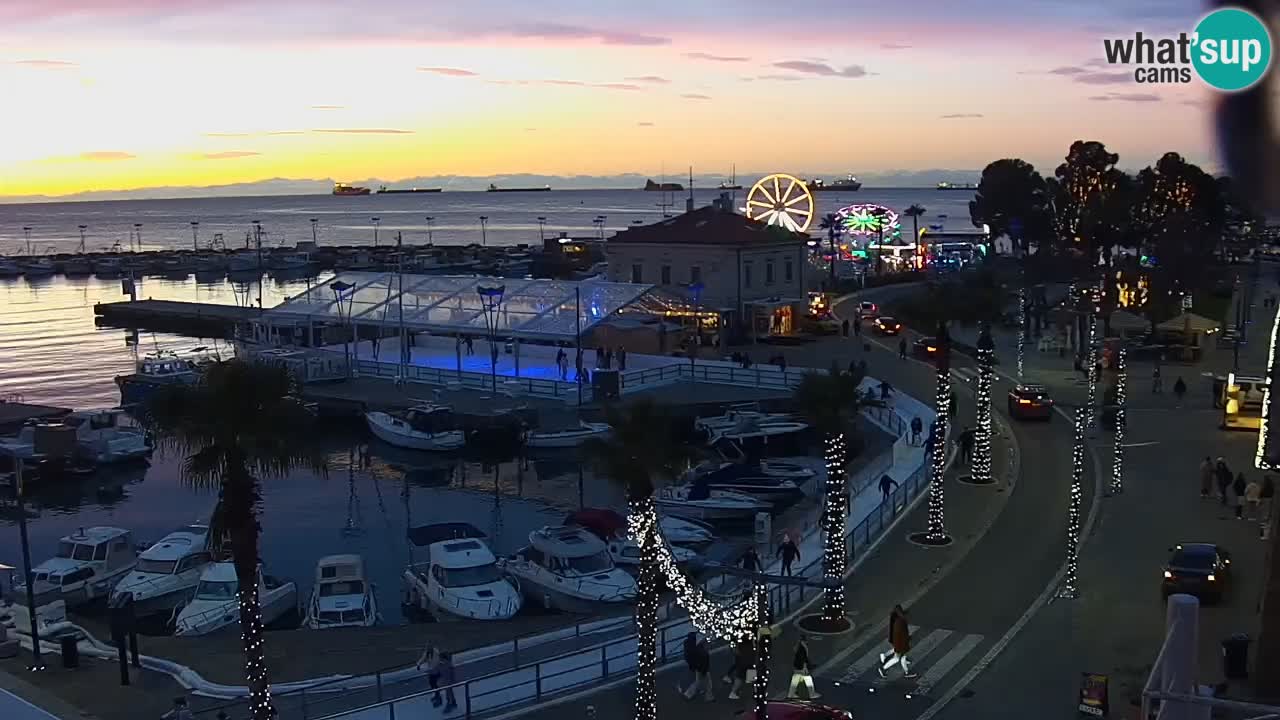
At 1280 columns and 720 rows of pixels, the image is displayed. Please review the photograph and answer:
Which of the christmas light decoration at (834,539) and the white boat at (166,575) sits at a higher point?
the christmas light decoration at (834,539)

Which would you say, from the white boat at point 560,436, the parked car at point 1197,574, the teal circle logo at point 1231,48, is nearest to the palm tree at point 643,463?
the teal circle logo at point 1231,48

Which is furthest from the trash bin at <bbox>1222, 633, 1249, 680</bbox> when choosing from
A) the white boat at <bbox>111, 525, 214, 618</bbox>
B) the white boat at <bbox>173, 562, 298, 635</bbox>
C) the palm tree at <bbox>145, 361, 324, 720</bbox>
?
the white boat at <bbox>111, 525, 214, 618</bbox>

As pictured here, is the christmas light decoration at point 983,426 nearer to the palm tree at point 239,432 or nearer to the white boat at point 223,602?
the white boat at point 223,602

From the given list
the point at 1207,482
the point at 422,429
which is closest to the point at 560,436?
the point at 422,429

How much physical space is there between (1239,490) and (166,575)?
25953 mm

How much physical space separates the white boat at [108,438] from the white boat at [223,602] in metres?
19.1

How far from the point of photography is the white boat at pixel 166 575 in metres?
27.5

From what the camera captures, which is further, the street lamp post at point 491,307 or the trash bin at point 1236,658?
the street lamp post at point 491,307

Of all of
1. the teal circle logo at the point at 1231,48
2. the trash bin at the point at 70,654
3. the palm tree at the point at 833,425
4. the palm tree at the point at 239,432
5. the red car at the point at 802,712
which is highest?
the teal circle logo at the point at 1231,48

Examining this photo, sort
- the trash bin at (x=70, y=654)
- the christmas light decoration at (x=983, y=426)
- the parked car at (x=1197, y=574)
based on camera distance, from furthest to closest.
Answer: the christmas light decoration at (x=983, y=426), the trash bin at (x=70, y=654), the parked car at (x=1197, y=574)

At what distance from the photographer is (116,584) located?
28750 millimetres

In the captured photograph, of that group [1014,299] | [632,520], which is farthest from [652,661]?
[1014,299]

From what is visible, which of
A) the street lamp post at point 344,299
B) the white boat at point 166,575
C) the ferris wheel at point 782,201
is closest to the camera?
the white boat at point 166,575

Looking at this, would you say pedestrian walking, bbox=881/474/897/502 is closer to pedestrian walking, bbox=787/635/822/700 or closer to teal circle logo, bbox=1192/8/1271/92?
pedestrian walking, bbox=787/635/822/700
